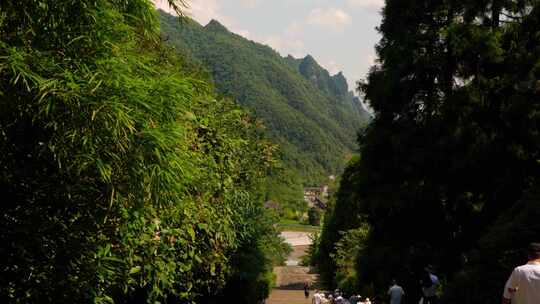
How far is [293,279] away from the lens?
65625 millimetres

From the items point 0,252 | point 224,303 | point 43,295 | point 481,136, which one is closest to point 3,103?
point 0,252

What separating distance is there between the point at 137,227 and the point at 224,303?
11639 mm

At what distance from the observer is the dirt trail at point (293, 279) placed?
38.6 meters

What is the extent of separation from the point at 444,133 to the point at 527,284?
8.45 meters

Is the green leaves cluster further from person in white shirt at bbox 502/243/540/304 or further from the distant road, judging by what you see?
the distant road

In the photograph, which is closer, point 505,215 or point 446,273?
point 505,215

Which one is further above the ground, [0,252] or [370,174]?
[370,174]

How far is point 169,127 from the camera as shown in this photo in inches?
213

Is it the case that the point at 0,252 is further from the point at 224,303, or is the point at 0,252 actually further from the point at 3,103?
the point at 224,303

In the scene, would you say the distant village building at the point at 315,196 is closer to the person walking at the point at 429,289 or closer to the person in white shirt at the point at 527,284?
the person walking at the point at 429,289

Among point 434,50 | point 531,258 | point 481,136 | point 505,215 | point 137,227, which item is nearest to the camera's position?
point 531,258

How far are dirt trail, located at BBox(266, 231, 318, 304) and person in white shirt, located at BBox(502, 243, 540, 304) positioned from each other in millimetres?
30068

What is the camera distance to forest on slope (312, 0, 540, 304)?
12.3 meters

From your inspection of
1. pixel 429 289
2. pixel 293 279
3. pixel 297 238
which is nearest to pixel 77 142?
pixel 429 289
